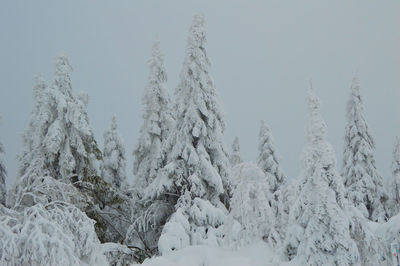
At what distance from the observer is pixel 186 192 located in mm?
14438

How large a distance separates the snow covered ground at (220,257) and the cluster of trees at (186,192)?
0.49 metres

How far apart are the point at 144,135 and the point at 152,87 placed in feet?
8.59

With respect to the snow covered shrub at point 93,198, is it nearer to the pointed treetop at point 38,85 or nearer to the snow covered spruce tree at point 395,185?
the pointed treetop at point 38,85

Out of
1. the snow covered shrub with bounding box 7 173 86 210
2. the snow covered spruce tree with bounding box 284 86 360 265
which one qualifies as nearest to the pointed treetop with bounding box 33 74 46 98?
the snow covered shrub with bounding box 7 173 86 210

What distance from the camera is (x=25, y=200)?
10.7 m

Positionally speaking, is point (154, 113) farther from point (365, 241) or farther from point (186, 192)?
point (365, 241)

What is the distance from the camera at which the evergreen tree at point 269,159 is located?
26.4 m

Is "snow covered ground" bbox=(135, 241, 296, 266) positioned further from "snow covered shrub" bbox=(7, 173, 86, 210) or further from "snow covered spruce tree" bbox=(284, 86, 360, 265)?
"snow covered shrub" bbox=(7, 173, 86, 210)

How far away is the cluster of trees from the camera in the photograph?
914 cm

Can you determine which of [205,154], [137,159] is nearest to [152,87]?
[137,159]

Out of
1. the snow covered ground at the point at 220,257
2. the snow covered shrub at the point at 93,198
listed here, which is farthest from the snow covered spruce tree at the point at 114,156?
the snow covered ground at the point at 220,257

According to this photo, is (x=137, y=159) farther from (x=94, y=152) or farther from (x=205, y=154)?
(x=205, y=154)

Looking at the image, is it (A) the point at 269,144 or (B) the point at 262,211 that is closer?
(B) the point at 262,211

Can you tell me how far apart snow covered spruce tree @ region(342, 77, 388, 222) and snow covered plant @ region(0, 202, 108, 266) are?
1847 centimetres
